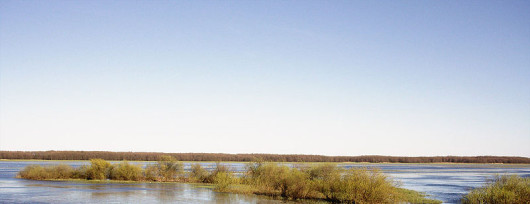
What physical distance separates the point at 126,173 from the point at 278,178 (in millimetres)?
25070

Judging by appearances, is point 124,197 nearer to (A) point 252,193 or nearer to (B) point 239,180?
(A) point 252,193

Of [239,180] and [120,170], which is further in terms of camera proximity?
[120,170]

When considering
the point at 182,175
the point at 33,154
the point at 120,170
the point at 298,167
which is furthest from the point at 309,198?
the point at 33,154

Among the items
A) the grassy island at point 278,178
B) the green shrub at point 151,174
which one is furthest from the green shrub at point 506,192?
the green shrub at point 151,174

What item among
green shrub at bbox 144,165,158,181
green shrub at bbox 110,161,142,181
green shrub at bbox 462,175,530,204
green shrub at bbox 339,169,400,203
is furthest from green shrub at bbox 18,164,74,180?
green shrub at bbox 462,175,530,204

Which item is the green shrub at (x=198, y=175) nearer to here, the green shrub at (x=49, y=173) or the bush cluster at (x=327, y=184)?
the bush cluster at (x=327, y=184)

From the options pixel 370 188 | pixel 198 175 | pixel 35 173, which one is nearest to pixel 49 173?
pixel 35 173

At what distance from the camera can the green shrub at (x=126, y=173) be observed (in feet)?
175

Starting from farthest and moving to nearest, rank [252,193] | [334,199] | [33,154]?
[33,154], [252,193], [334,199]

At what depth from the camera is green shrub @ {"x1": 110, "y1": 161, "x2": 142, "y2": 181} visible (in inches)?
2104

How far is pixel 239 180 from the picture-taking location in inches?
1737

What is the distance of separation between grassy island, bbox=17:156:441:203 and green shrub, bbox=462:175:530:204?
517 cm

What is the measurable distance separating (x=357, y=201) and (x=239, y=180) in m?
17.4

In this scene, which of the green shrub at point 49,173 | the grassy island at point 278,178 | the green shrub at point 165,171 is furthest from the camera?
the green shrub at point 49,173
